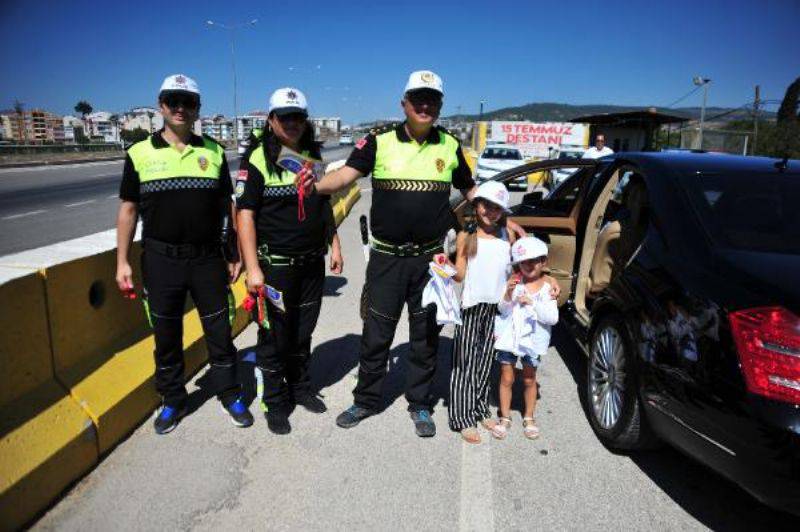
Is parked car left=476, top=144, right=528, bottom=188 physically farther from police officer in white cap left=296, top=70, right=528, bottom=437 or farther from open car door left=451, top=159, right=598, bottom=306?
police officer in white cap left=296, top=70, right=528, bottom=437

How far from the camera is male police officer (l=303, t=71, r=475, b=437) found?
309 cm

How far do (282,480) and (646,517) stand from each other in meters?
1.77

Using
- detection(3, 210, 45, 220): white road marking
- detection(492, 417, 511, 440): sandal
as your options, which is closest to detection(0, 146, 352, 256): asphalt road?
detection(3, 210, 45, 220): white road marking

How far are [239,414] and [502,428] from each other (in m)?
1.61

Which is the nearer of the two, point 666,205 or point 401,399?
point 666,205

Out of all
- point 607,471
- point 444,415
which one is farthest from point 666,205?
point 444,415

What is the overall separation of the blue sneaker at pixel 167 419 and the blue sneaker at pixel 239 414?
11.0 inches

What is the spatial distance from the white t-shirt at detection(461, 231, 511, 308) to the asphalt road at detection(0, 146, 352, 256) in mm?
8499

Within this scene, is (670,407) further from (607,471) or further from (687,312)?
(607,471)

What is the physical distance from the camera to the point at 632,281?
118 inches

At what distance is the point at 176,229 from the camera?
9.96ft

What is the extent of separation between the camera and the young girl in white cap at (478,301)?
10.2 ft

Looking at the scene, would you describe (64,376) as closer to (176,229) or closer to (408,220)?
(176,229)

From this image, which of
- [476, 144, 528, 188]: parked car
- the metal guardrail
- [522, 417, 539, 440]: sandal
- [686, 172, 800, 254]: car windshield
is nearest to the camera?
[686, 172, 800, 254]: car windshield
